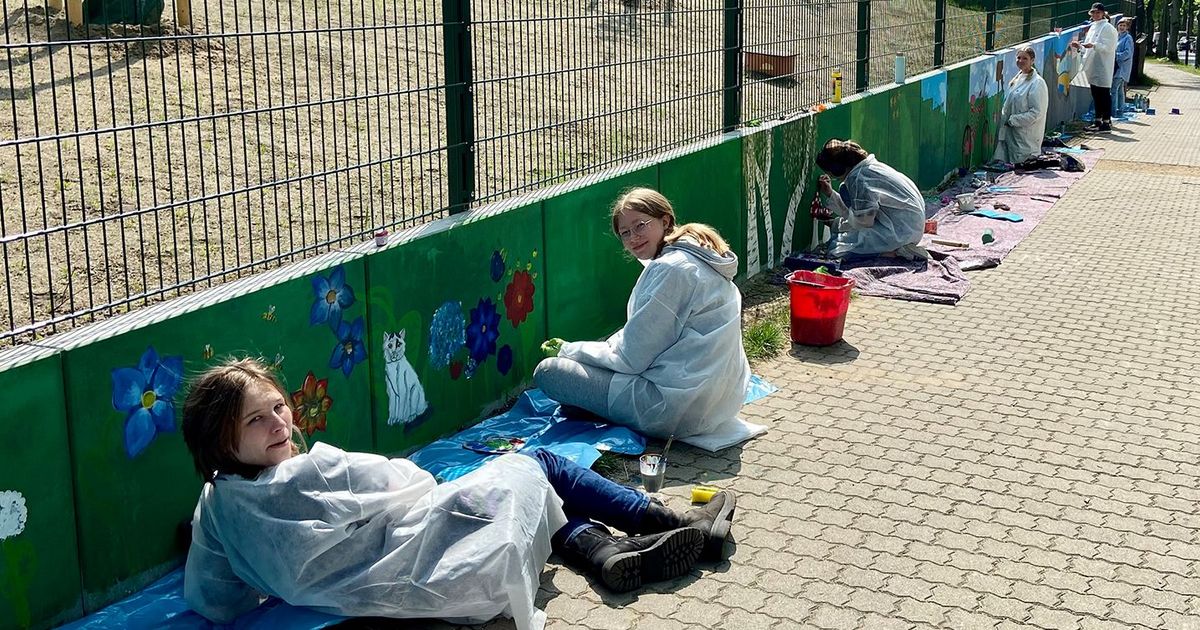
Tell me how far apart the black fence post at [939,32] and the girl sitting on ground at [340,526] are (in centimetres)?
1128

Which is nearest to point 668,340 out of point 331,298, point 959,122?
point 331,298

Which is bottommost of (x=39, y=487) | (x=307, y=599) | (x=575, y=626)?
(x=575, y=626)

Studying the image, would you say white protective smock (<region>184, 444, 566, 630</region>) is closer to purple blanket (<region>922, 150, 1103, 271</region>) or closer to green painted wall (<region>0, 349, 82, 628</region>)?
green painted wall (<region>0, 349, 82, 628</region>)

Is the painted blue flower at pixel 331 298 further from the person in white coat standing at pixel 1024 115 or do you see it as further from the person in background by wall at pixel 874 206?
Result: the person in white coat standing at pixel 1024 115

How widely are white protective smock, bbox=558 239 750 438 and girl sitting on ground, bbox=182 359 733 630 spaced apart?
1.60 meters

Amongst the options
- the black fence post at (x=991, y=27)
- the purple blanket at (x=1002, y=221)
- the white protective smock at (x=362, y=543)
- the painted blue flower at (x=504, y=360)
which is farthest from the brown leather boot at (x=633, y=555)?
the black fence post at (x=991, y=27)

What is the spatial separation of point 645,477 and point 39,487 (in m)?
2.57

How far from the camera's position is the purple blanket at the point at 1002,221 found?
35.8 ft

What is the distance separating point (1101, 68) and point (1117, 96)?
3.20 metres

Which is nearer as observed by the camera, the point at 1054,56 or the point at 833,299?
the point at 833,299

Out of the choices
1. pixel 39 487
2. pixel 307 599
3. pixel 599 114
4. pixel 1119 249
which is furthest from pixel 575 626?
pixel 1119 249

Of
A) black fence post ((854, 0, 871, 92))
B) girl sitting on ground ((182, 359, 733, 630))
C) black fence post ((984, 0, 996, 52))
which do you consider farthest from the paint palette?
black fence post ((984, 0, 996, 52))

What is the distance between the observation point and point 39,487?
4.16 metres

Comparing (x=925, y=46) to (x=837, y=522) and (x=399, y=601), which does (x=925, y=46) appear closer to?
(x=837, y=522)
